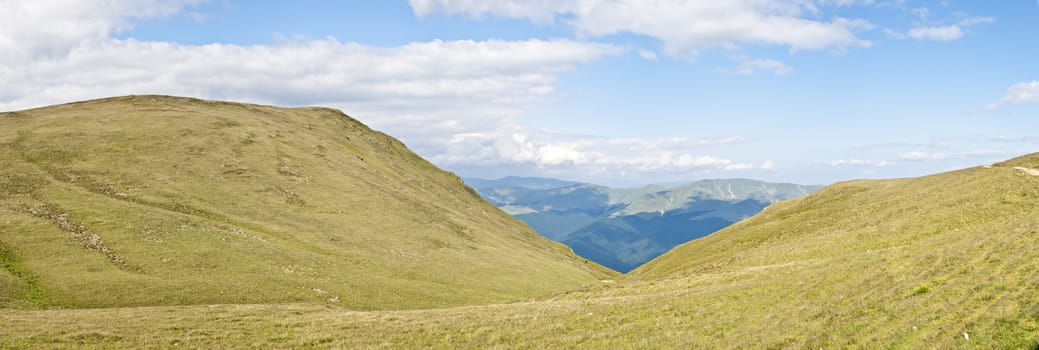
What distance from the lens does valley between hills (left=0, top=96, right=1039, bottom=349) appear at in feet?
94.9

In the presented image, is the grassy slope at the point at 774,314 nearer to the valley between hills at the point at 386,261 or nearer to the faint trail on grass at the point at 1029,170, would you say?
the valley between hills at the point at 386,261

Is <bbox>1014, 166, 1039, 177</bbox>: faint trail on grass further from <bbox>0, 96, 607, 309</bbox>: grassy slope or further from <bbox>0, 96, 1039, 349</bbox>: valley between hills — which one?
<bbox>0, 96, 607, 309</bbox>: grassy slope

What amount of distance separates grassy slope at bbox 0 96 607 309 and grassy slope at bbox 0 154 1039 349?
10138 mm

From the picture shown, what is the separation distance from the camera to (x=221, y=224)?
7388 cm

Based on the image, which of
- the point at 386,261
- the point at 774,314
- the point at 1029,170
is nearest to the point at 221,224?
the point at 386,261

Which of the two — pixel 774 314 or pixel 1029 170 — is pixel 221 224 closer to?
pixel 774 314

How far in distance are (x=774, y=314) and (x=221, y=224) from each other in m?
68.8

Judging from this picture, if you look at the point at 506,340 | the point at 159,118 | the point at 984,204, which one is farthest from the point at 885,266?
the point at 159,118

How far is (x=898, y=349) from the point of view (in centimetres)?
2097

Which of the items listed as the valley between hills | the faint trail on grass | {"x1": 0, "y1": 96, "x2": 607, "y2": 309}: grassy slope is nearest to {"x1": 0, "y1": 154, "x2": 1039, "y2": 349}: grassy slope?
the valley between hills

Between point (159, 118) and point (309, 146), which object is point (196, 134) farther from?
point (309, 146)

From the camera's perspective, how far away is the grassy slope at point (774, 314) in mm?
23297

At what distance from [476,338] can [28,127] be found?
4351 inches

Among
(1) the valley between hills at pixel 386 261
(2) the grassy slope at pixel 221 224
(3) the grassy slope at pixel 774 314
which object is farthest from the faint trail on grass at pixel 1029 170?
(2) the grassy slope at pixel 221 224
